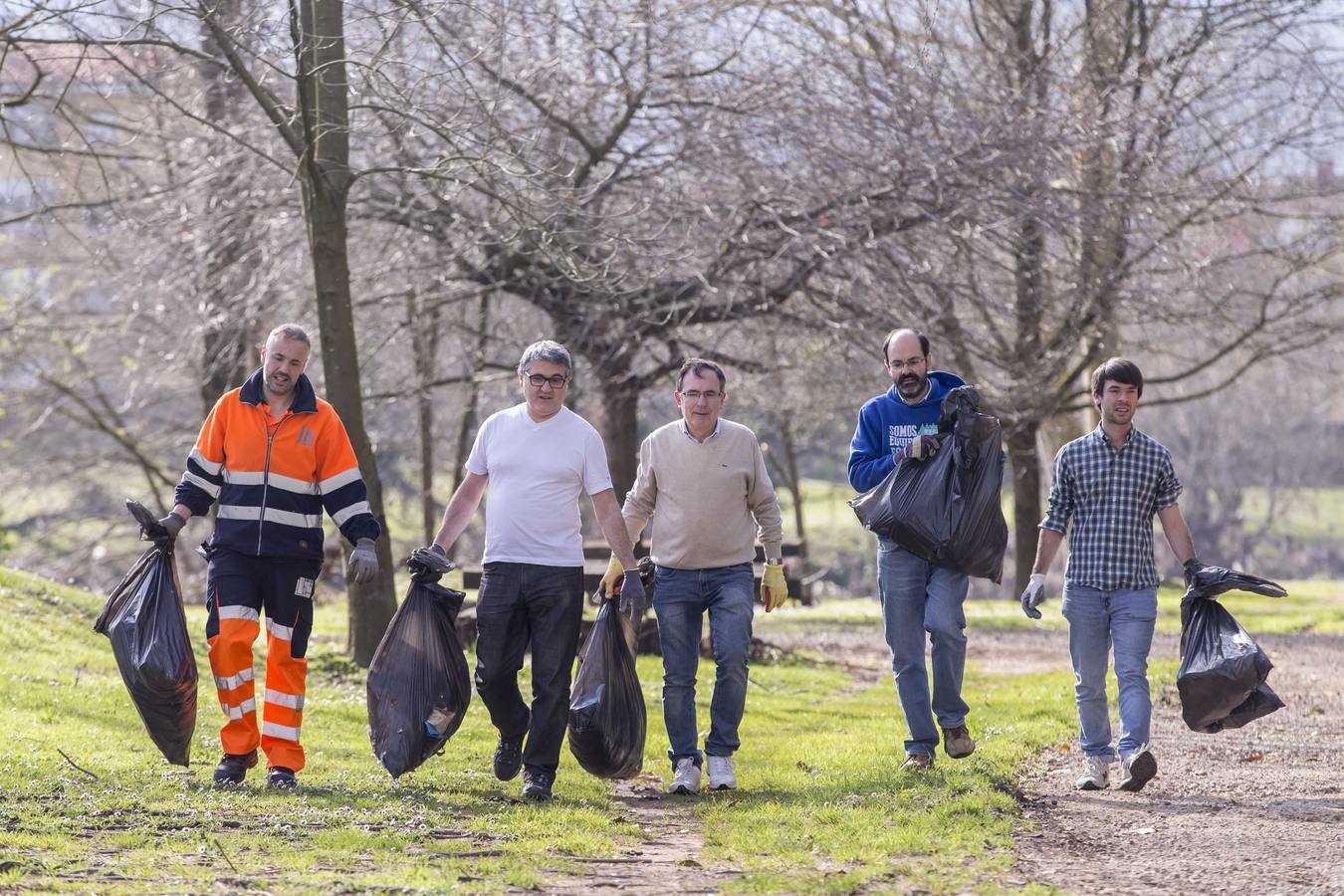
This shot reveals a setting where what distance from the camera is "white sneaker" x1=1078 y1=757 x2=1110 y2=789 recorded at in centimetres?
633

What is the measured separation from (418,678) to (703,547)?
50.5 inches

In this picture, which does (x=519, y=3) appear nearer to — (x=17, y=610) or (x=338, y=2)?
(x=338, y=2)

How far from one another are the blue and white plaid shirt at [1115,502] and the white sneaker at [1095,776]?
0.72 meters

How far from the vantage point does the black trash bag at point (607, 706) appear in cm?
620

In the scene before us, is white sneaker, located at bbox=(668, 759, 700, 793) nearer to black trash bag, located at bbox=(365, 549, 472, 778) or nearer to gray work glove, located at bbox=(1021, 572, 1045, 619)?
black trash bag, located at bbox=(365, 549, 472, 778)

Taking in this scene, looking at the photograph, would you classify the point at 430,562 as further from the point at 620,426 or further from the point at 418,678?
the point at 620,426

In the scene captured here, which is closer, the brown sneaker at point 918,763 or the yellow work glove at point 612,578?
the yellow work glove at point 612,578

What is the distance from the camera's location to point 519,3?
37.9 ft

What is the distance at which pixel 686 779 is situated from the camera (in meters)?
6.50

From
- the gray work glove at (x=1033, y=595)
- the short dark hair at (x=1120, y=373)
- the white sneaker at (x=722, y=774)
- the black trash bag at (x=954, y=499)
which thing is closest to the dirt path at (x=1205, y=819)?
the gray work glove at (x=1033, y=595)

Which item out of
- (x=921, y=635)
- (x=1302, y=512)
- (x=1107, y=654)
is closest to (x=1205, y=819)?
(x=1107, y=654)

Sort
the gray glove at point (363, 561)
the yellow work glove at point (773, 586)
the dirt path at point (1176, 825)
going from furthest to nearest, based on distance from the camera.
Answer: the yellow work glove at point (773, 586), the gray glove at point (363, 561), the dirt path at point (1176, 825)

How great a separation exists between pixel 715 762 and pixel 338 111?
5636 millimetres

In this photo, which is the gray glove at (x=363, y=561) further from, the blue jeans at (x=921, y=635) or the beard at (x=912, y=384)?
the beard at (x=912, y=384)
